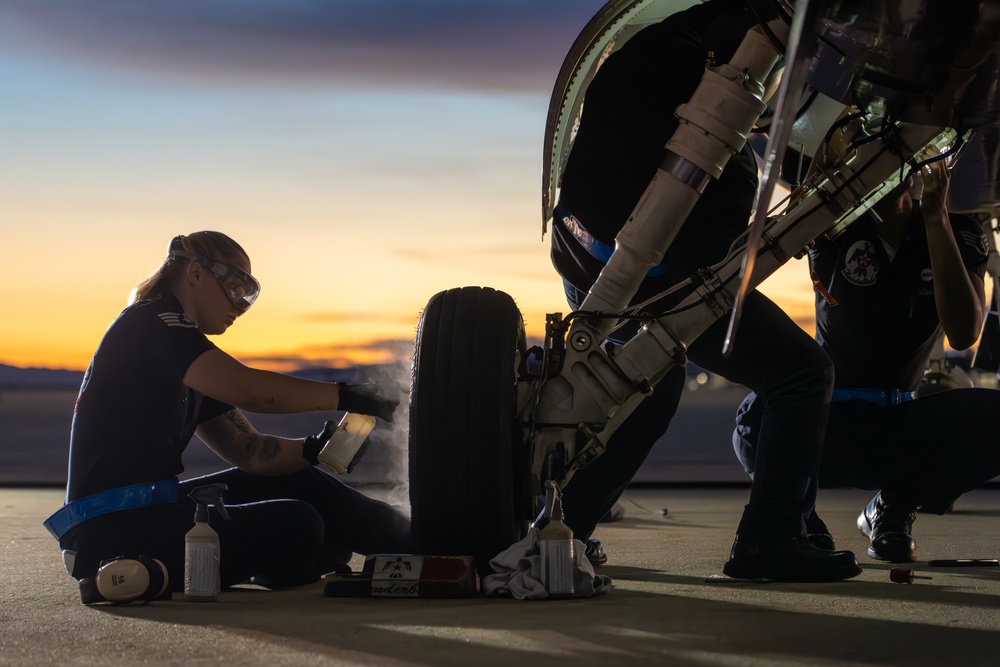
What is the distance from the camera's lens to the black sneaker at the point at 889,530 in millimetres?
4062

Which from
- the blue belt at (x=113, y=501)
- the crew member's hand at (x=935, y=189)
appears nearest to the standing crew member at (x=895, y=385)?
the crew member's hand at (x=935, y=189)

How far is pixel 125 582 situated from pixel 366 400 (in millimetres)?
780

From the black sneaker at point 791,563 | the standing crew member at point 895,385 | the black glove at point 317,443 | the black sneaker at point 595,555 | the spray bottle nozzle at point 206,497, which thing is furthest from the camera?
the standing crew member at point 895,385

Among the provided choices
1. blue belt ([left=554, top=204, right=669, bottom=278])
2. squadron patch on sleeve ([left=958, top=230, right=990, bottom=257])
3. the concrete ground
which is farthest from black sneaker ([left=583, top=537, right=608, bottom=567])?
squadron patch on sleeve ([left=958, top=230, right=990, bottom=257])

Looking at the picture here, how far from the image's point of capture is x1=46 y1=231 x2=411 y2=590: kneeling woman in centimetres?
316

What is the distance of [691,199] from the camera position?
10.8 ft

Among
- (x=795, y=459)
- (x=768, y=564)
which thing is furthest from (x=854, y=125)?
(x=768, y=564)

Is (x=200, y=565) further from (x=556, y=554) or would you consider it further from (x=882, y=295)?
(x=882, y=295)

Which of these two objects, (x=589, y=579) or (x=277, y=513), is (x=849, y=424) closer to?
(x=589, y=579)

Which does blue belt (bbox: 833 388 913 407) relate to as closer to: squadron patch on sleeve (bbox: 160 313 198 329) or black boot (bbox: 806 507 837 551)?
black boot (bbox: 806 507 837 551)

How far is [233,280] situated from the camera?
3.48 m

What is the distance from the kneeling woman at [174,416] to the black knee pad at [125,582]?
0.13 metres

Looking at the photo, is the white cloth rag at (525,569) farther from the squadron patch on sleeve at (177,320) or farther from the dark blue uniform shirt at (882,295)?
the dark blue uniform shirt at (882,295)

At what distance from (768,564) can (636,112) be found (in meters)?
1.28
